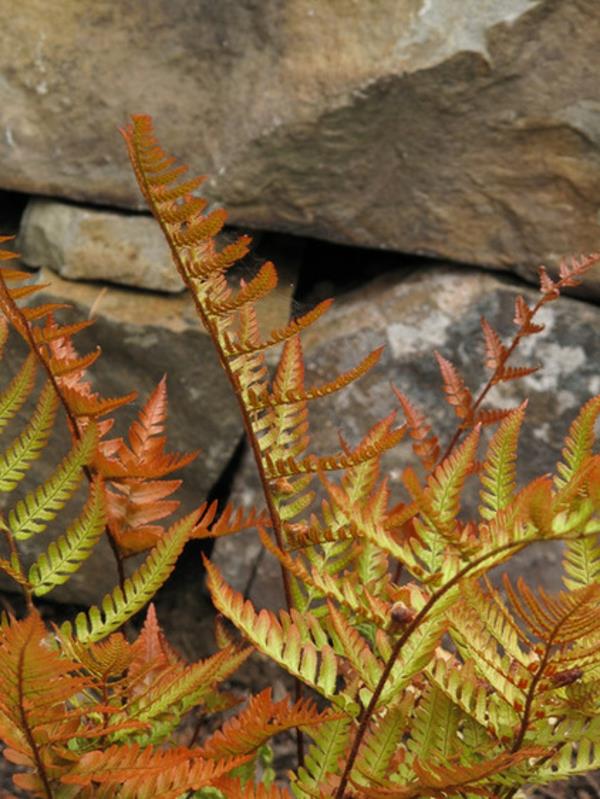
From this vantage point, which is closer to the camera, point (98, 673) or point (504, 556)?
point (504, 556)

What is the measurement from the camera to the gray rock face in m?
1.85

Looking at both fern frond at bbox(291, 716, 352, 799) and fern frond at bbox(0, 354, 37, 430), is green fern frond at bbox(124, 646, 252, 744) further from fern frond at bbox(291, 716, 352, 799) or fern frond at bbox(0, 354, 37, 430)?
fern frond at bbox(0, 354, 37, 430)

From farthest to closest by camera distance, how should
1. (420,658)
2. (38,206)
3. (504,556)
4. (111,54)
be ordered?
(38,206)
(111,54)
(420,658)
(504,556)

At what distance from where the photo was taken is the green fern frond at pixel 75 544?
822 millimetres

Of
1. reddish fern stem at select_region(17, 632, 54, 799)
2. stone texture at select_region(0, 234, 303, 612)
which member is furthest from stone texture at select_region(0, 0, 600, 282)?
reddish fern stem at select_region(17, 632, 54, 799)

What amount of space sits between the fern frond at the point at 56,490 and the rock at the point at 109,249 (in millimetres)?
1047

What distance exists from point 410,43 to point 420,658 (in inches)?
48.1

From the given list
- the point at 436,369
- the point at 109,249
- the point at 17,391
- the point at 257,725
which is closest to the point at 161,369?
the point at 109,249

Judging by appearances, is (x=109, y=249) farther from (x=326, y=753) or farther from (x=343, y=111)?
(x=326, y=753)

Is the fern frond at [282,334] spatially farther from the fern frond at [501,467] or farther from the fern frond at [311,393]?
the fern frond at [501,467]

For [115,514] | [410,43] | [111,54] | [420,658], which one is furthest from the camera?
[111,54]

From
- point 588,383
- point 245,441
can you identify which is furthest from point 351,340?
point 588,383

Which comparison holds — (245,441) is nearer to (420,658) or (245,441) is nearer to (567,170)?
(567,170)

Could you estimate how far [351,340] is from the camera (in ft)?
6.11
